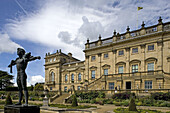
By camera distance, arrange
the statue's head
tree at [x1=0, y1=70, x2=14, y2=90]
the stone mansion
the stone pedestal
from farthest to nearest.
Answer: tree at [x1=0, y1=70, x2=14, y2=90] < the stone mansion < the statue's head < the stone pedestal

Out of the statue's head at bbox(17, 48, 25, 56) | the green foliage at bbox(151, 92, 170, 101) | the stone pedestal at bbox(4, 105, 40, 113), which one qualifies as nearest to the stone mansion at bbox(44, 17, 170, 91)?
the green foliage at bbox(151, 92, 170, 101)

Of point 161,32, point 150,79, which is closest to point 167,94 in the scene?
point 150,79

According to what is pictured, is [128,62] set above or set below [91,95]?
above

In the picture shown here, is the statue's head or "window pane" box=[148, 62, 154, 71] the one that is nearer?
the statue's head

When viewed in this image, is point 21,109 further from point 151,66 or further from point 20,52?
point 151,66

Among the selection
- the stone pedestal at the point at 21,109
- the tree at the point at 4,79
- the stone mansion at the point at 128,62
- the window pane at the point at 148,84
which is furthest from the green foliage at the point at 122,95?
the tree at the point at 4,79

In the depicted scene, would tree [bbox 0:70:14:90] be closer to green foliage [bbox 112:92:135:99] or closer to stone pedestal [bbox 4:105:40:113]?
green foliage [bbox 112:92:135:99]

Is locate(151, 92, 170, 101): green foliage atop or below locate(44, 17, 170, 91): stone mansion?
below

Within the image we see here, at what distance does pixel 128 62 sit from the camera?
30.1 meters

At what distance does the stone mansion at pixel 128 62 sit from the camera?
25.9m

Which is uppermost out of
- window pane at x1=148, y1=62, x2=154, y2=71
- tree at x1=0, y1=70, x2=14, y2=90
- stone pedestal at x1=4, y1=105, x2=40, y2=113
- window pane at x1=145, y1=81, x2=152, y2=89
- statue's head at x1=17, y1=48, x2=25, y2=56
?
statue's head at x1=17, y1=48, x2=25, y2=56

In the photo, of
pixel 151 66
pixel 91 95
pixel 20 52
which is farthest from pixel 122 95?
pixel 20 52

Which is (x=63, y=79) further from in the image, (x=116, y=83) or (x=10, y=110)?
(x=10, y=110)

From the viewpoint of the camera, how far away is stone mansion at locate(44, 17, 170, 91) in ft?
84.8
